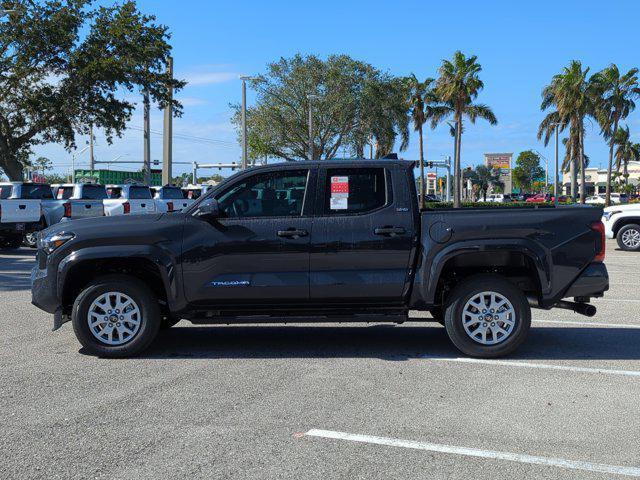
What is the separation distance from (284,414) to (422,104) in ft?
159

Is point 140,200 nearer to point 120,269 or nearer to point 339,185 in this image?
point 120,269

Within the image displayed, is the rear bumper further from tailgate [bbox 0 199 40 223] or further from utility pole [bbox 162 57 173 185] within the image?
utility pole [bbox 162 57 173 185]

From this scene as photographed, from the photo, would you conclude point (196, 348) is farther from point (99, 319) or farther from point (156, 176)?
point (156, 176)

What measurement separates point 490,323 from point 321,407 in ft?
7.27

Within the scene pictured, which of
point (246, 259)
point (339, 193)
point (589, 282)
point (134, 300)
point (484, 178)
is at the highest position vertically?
point (484, 178)

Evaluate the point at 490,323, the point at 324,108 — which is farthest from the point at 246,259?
the point at 324,108

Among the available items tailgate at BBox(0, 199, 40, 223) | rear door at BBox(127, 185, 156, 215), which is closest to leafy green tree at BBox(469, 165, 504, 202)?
rear door at BBox(127, 185, 156, 215)

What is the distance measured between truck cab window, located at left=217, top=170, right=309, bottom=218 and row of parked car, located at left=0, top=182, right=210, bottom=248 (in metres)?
9.38

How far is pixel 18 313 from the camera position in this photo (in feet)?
30.3

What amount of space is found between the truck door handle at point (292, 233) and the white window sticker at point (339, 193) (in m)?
0.39

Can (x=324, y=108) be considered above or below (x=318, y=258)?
above

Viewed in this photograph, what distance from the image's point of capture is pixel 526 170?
148 meters

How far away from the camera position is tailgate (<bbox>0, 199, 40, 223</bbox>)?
17422 mm

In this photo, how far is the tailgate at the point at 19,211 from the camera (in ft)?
57.2
